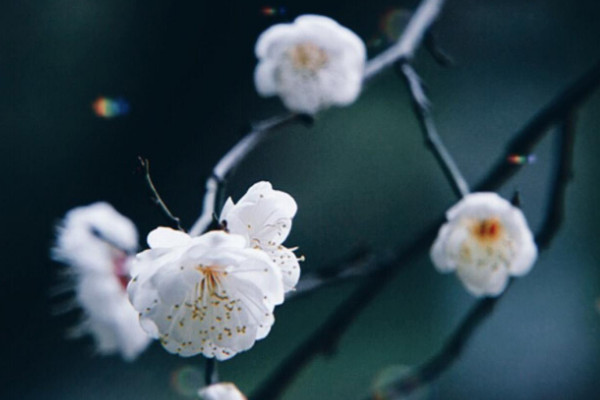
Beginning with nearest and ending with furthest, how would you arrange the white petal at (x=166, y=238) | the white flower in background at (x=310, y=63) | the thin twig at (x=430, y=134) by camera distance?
the white petal at (x=166, y=238)
the thin twig at (x=430, y=134)
the white flower in background at (x=310, y=63)

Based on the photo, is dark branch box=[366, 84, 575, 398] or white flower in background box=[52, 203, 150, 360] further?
white flower in background box=[52, 203, 150, 360]

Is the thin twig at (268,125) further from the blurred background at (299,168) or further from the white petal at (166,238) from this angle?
the blurred background at (299,168)

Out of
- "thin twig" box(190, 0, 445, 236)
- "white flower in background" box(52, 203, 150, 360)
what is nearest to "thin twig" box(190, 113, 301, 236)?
"thin twig" box(190, 0, 445, 236)

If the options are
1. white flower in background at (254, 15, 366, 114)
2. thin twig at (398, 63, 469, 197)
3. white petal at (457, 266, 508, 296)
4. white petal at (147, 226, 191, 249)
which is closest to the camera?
white petal at (147, 226, 191, 249)

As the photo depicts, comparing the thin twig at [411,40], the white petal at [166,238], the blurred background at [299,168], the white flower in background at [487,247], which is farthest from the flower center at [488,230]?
the blurred background at [299,168]

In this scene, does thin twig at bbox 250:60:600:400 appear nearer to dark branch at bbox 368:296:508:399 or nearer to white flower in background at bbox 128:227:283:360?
dark branch at bbox 368:296:508:399

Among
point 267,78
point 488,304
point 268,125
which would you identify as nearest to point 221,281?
point 268,125

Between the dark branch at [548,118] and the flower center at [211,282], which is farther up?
the flower center at [211,282]
